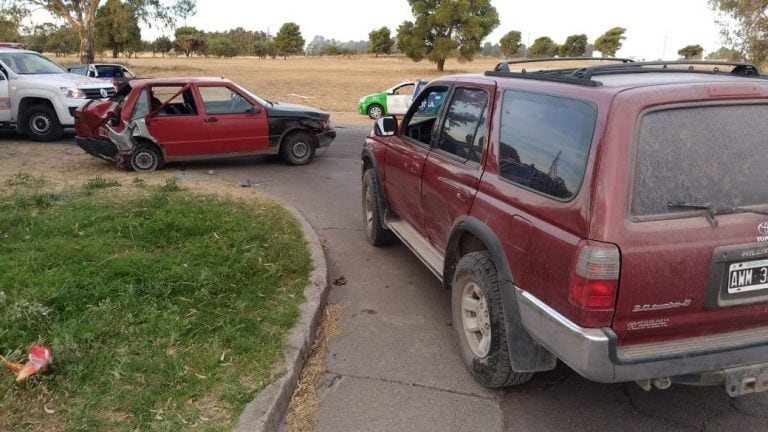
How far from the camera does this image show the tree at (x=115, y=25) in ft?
128

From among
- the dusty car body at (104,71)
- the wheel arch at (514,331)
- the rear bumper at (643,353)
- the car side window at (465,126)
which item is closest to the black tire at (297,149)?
the car side window at (465,126)

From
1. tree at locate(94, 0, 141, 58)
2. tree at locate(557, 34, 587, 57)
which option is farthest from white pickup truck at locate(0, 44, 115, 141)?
tree at locate(557, 34, 587, 57)

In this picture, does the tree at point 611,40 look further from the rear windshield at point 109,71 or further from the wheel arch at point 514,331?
the wheel arch at point 514,331

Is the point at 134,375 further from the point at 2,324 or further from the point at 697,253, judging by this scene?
the point at 697,253

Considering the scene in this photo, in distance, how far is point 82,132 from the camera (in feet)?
34.1

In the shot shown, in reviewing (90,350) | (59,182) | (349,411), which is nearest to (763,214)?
(349,411)

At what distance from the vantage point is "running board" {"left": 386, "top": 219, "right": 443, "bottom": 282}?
443 centimetres

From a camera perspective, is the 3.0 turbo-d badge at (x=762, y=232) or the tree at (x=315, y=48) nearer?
the 3.0 turbo-d badge at (x=762, y=232)

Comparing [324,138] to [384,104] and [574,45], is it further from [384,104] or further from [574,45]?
[574,45]

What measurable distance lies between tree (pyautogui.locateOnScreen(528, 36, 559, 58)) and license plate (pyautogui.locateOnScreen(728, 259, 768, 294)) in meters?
82.9

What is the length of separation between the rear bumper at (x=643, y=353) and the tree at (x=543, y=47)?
8302 cm

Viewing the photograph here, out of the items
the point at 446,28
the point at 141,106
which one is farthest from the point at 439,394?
the point at 446,28

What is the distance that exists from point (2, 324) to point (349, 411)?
2.35m

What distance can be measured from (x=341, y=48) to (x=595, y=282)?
382 ft
